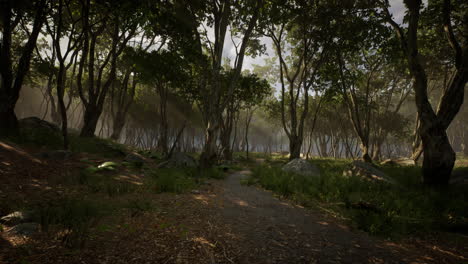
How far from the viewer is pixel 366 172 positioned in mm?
8312

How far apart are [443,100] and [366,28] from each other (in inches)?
329

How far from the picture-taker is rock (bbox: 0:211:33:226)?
2.92 m

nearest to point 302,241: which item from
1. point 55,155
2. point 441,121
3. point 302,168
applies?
point 302,168

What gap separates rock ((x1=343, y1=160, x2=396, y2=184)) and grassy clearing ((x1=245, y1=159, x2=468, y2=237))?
76 centimetres

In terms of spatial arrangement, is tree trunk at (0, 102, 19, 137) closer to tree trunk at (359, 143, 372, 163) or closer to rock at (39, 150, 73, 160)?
rock at (39, 150, 73, 160)

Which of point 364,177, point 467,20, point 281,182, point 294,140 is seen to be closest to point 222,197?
point 281,182

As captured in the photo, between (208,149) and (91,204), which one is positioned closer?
(91,204)

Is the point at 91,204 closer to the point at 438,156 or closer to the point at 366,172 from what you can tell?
the point at 366,172

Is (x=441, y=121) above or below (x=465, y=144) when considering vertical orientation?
below

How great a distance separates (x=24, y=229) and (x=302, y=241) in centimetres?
446

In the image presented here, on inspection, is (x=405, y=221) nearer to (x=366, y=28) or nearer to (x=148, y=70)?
(x=366, y=28)

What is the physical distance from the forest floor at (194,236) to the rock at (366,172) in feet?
14.4

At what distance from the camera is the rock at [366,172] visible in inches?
307

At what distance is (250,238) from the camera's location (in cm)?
320
